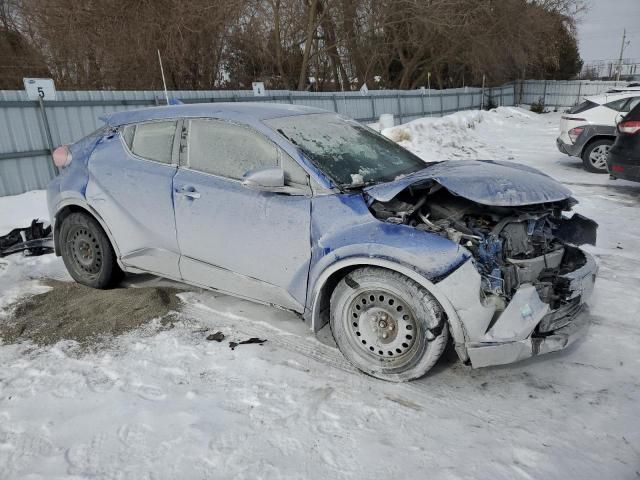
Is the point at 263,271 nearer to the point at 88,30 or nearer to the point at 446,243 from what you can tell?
the point at 446,243

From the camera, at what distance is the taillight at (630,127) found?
24.4 ft

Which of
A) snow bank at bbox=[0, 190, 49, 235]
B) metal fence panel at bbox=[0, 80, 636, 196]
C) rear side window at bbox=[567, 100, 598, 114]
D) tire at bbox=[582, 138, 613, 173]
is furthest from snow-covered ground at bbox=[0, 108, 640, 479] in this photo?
rear side window at bbox=[567, 100, 598, 114]

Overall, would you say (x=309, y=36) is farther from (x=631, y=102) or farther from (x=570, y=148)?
(x=631, y=102)

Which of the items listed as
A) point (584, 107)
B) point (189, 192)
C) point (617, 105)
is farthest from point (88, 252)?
point (617, 105)

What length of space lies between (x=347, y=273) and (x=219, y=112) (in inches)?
66.4

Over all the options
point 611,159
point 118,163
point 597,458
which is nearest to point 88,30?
point 118,163

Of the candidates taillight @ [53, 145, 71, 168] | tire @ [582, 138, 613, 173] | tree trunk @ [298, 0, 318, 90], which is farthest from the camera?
tree trunk @ [298, 0, 318, 90]

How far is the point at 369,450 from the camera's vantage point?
255 cm

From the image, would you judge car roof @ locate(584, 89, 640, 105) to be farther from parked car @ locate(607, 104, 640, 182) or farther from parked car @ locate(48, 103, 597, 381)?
parked car @ locate(48, 103, 597, 381)

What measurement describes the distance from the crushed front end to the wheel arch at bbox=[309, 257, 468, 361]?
31mm

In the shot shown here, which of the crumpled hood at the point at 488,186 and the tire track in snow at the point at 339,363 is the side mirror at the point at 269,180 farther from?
the tire track in snow at the point at 339,363

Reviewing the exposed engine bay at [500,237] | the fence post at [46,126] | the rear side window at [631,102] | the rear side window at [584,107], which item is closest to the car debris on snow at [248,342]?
the exposed engine bay at [500,237]

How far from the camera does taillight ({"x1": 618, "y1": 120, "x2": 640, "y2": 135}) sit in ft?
24.4

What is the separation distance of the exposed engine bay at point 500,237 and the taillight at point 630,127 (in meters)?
5.10
